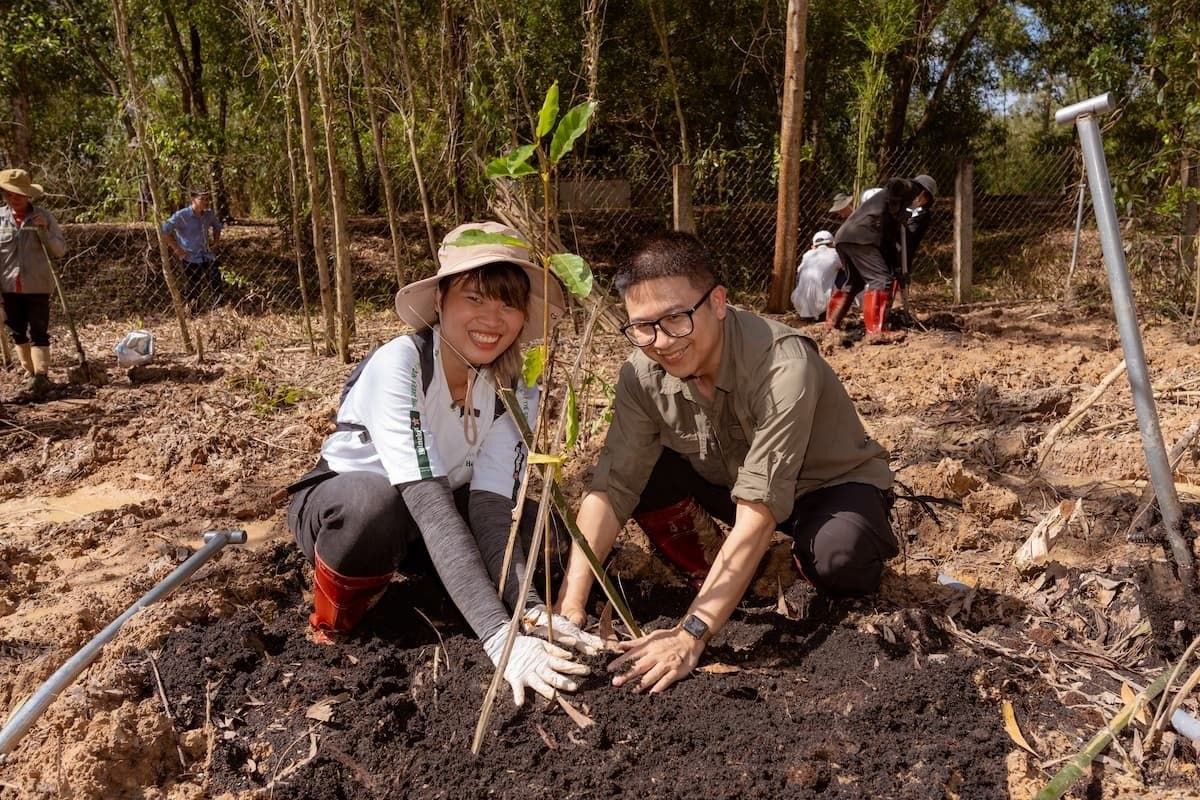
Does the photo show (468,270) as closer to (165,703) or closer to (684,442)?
(684,442)

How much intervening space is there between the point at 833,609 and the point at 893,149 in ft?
39.2

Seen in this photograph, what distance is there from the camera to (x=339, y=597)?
235 centimetres

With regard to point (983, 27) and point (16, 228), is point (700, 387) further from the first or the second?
point (983, 27)

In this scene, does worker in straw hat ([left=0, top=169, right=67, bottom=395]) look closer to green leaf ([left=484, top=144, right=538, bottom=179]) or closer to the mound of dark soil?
the mound of dark soil

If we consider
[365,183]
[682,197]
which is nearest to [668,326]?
[682,197]

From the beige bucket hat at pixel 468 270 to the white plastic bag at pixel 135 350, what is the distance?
15.2 ft

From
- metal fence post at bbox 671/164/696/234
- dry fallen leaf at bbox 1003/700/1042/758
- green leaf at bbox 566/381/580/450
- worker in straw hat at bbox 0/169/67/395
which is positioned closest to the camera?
green leaf at bbox 566/381/580/450

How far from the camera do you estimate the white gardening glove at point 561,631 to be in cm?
209

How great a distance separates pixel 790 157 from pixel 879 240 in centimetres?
101

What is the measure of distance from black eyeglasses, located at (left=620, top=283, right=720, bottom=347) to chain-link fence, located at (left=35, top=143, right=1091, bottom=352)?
6.45 meters

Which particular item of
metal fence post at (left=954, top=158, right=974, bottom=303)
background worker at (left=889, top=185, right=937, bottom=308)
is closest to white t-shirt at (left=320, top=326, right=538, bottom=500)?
background worker at (left=889, top=185, right=937, bottom=308)

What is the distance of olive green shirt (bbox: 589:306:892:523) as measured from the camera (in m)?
2.23

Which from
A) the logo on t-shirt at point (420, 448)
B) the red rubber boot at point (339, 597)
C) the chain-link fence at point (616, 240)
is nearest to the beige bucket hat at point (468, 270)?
the logo on t-shirt at point (420, 448)

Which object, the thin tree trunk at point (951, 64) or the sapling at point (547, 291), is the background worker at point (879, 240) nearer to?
the sapling at point (547, 291)
